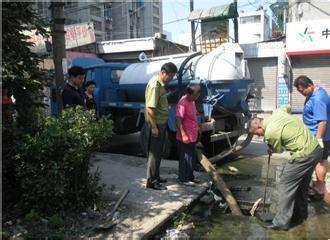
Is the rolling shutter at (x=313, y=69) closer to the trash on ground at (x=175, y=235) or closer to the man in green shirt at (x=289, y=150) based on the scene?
the man in green shirt at (x=289, y=150)

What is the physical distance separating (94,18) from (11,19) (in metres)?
56.9

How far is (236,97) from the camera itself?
9008 mm

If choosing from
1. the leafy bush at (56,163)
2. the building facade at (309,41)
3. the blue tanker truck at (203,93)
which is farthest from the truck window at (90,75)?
the building facade at (309,41)

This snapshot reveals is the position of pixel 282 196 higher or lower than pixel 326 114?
lower

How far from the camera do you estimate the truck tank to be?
27.8 ft

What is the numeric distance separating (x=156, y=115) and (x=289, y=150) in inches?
80.0

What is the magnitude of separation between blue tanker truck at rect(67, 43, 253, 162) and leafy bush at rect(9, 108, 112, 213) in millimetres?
3396

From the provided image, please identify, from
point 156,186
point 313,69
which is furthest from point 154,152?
point 313,69

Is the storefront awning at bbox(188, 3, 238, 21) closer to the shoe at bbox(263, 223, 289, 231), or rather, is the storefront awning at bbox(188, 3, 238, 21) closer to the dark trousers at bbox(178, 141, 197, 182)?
the dark trousers at bbox(178, 141, 197, 182)

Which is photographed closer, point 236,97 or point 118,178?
point 118,178

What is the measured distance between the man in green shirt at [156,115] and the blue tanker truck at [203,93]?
2050 millimetres

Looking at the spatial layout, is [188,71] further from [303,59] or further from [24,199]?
[303,59]

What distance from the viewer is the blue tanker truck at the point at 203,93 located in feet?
28.0

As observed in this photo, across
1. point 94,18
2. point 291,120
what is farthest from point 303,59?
point 94,18
